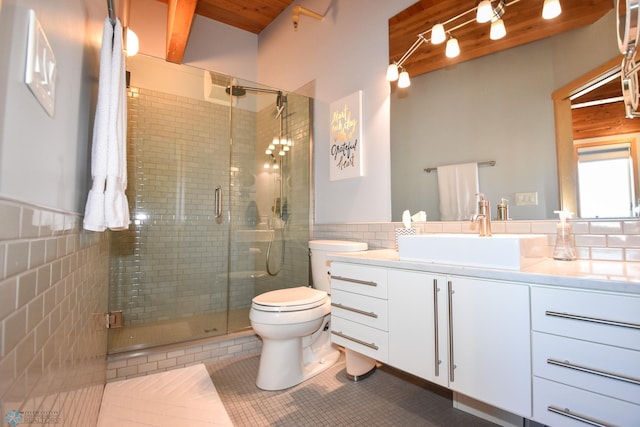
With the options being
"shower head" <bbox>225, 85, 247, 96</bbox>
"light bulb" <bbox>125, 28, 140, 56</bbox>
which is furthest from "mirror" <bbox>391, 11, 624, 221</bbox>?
"light bulb" <bbox>125, 28, 140, 56</bbox>

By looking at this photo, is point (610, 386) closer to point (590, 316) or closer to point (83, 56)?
point (590, 316)

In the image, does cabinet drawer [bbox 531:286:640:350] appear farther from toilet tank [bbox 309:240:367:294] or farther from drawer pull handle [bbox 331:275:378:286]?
toilet tank [bbox 309:240:367:294]

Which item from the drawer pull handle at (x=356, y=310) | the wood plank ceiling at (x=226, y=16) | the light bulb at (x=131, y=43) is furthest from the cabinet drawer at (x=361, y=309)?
the wood plank ceiling at (x=226, y=16)

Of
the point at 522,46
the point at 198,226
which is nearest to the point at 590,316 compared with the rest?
the point at 522,46

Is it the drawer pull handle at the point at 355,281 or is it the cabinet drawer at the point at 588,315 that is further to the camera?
the drawer pull handle at the point at 355,281

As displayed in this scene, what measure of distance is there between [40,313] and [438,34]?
82.8 inches

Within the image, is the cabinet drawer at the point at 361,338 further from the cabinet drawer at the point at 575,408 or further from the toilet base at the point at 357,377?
the cabinet drawer at the point at 575,408

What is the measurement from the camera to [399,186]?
2037mm

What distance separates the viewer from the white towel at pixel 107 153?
95 centimetres

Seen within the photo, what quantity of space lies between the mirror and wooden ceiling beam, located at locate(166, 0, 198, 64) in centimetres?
164

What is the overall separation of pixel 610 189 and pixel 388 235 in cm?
112

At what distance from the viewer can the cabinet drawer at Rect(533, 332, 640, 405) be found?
2.76ft

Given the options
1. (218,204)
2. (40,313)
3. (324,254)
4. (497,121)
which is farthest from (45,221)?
(218,204)

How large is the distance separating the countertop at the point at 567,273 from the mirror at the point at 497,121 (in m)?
0.35
